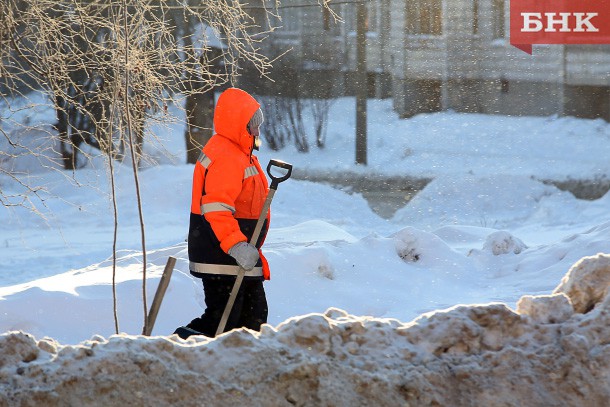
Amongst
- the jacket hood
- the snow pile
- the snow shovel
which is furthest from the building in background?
the snow pile

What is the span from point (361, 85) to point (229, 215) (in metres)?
12.1

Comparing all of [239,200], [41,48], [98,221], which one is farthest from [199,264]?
[98,221]

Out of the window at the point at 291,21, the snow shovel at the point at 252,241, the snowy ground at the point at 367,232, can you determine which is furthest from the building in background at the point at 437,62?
the snow shovel at the point at 252,241

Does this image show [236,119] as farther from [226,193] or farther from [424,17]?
[424,17]

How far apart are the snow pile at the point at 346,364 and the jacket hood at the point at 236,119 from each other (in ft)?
6.78

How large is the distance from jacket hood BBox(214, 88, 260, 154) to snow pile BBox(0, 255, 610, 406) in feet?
6.78

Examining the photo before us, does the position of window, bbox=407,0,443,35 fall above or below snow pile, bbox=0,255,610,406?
above

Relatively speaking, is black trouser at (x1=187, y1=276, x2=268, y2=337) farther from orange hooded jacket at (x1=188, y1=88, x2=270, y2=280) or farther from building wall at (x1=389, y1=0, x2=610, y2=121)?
building wall at (x1=389, y1=0, x2=610, y2=121)

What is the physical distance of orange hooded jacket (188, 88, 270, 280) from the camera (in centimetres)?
424

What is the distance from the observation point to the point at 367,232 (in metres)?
12.1

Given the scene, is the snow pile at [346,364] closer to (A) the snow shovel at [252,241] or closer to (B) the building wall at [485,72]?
(A) the snow shovel at [252,241]

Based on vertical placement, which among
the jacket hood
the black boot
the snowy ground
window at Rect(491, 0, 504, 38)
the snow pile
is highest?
window at Rect(491, 0, 504, 38)

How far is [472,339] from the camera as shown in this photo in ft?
7.66

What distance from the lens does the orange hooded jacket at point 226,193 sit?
424cm
